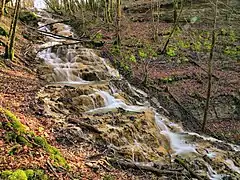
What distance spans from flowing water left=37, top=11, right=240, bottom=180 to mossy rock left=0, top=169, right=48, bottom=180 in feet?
16.9

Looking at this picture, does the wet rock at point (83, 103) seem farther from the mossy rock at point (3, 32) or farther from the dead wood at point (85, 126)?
the mossy rock at point (3, 32)

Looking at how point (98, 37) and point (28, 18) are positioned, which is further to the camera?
point (28, 18)

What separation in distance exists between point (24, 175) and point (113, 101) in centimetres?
747

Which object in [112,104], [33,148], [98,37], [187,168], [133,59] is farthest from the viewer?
[98,37]

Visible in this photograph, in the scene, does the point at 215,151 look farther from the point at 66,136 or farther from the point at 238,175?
the point at 66,136

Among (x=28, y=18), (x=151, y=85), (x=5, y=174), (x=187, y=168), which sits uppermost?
(x=28, y=18)

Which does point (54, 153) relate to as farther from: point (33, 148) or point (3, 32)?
point (3, 32)

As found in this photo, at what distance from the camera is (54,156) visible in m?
5.79

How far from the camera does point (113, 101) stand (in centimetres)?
1185

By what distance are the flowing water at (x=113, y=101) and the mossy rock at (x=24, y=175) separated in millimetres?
5162

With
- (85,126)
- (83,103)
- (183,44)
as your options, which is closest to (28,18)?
(183,44)

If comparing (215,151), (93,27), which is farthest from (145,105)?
(93,27)

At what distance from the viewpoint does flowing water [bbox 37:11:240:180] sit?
1025 centimetres

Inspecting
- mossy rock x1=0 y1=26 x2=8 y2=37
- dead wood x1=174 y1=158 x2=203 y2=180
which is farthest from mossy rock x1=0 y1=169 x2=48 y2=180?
mossy rock x1=0 y1=26 x2=8 y2=37
